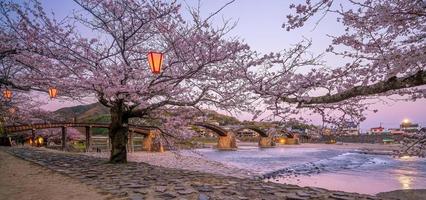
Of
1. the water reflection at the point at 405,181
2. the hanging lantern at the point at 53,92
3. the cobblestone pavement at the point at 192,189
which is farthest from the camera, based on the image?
the water reflection at the point at 405,181

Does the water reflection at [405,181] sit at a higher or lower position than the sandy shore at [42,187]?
lower

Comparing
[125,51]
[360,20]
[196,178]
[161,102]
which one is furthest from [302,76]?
[125,51]

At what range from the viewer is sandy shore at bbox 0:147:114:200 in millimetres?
7781

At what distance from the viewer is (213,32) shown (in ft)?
34.4

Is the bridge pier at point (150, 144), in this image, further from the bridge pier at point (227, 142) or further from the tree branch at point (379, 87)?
the tree branch at point (379, 87)

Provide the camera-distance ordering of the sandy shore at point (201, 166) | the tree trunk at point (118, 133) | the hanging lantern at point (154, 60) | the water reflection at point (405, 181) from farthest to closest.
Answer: the water reflection at point (405, 181) → the sandy shore at point (201, 166) → the tree trunk at point (118, 133) → the hanging lantern at point (154, 60)

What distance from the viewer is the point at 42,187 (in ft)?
29.3

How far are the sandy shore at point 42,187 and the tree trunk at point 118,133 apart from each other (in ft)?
9.20

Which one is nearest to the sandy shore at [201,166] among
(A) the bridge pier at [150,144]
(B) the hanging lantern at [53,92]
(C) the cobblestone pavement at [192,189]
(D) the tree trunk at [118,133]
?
(D) the tree trunk at [118,133]

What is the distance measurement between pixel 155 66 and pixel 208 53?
7.59 ft

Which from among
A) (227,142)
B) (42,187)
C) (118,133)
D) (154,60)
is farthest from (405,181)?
(227,142)

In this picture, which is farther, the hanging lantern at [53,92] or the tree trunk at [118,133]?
the tree trunk at [118,133]

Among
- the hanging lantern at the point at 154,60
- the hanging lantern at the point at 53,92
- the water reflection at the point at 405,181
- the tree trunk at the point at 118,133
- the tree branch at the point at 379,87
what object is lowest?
the water reflection at the point at 405,181

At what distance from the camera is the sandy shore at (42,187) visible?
25.5ft
